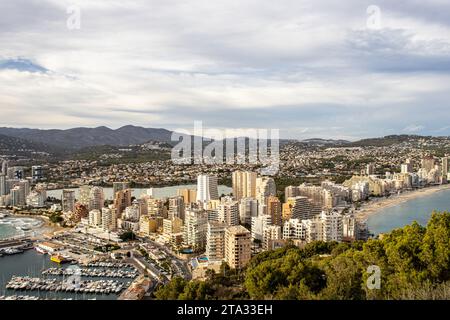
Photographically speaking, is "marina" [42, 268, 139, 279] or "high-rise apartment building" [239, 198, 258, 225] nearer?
"marina" [42, 268, 139, 279]

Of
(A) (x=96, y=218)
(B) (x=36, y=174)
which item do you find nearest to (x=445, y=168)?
(A) (x=96, y=218)

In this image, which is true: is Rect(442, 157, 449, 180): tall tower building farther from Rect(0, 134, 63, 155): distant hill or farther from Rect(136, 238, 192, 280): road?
Rect(0, 134, 63, 155): distant hill

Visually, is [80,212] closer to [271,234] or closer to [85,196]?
[85,196]

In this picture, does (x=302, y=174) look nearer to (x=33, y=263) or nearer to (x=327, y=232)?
(x=327, y=232)

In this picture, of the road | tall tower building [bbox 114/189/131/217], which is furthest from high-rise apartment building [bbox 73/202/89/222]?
the road

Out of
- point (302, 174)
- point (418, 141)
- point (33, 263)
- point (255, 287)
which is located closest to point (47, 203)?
point (33, 263)

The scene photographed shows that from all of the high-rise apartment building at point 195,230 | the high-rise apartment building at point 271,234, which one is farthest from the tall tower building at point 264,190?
the high-rise apartment building at point 195,230

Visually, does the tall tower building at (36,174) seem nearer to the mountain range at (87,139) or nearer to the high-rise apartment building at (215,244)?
the mountain range at (87,139)
